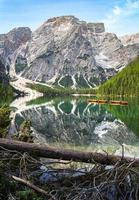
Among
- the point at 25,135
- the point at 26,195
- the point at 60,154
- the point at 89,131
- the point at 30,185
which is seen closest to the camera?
the point at 26,195

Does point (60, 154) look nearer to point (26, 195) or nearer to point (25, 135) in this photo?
point (26, 195)

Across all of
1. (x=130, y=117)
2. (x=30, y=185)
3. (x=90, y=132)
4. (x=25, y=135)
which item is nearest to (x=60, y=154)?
(x=30, y=185)

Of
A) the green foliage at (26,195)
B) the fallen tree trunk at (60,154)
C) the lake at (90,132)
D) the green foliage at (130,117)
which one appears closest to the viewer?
the green foliage at (26,195)

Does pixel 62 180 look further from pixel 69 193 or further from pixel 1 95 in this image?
pixel 1 95

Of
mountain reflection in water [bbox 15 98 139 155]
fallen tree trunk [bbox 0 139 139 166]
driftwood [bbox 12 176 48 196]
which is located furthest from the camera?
mountain reflection in water [bbox 15 98 139 155]

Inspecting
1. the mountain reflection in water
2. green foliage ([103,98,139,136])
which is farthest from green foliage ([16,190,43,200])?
green foliage ([103,98,139,136])

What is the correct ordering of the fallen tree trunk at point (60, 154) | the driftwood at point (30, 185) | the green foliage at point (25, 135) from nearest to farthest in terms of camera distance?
1. the driftwood at point (30, 185)
2. the fallen tree trunk at point (60, 154)
3. the green foliage at point (25, 135)

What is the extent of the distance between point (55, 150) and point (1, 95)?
630ft

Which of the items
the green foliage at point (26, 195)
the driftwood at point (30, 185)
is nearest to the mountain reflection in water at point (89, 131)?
the driftwood at point (30, 185)

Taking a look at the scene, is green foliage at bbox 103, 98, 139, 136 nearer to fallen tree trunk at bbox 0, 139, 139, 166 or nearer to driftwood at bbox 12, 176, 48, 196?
fallen tree trunk at bbox 0, 139, 139, 166

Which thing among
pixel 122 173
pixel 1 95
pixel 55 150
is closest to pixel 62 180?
pixel 55 150

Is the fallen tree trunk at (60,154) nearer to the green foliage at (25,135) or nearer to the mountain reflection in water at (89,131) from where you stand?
the green foliage at (25,135)

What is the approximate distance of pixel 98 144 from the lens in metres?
43.6

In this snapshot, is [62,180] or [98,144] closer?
[62,180]
